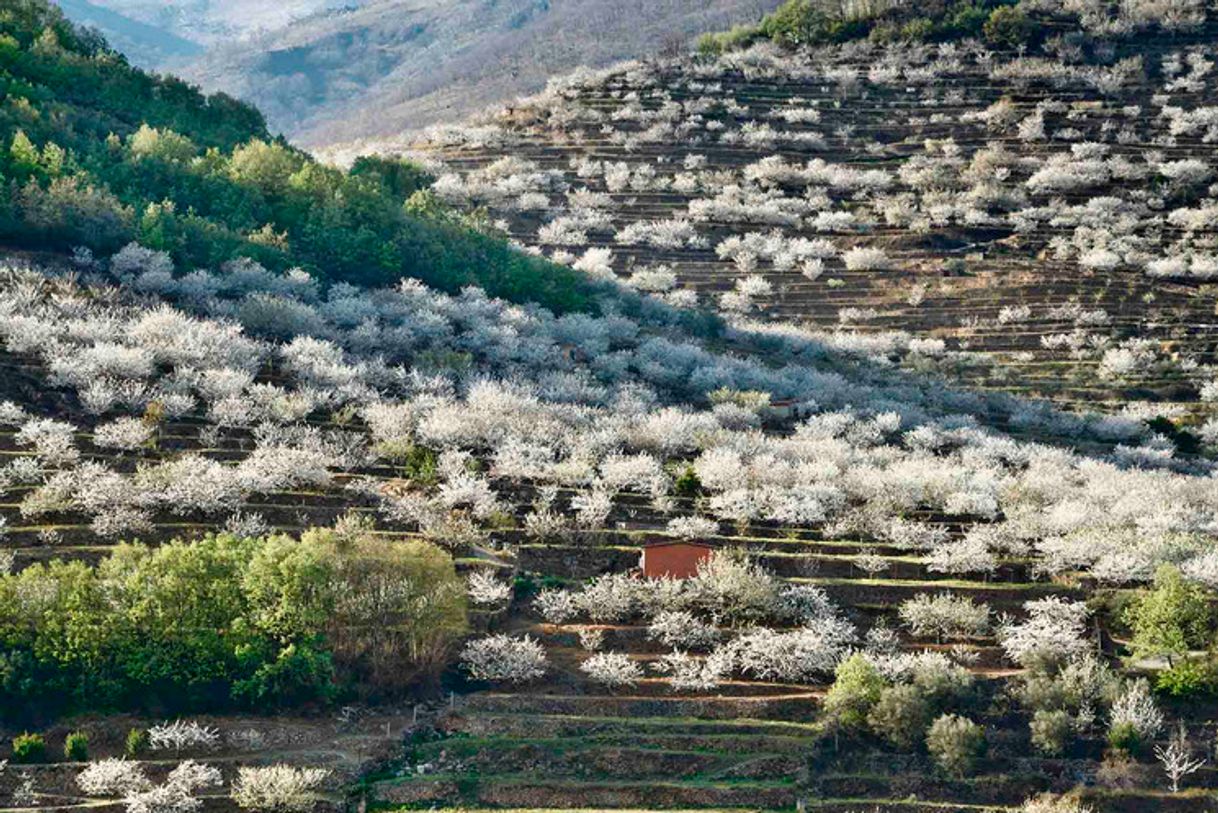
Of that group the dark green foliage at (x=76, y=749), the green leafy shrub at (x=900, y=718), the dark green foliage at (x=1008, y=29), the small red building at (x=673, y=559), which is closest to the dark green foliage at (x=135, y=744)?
the dark green foliage at (x=76, y=749)

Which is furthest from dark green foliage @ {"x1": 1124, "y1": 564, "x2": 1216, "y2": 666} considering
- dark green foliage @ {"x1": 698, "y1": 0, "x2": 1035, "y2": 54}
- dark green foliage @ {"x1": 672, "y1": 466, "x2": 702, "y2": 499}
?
dark green foliage @ {"x1": 698, "y1": 0, "x2": 1035, "y2": 54}

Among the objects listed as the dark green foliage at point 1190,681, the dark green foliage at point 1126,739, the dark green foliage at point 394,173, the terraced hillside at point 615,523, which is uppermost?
the dark green foliage at point 394,173

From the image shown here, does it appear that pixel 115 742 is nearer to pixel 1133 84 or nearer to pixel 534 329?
pixel 534 329

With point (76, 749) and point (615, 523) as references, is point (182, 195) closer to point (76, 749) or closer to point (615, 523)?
point (615, 523)

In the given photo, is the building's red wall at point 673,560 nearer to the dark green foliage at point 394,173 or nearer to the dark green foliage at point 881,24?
the dark green foliage at point 394,173

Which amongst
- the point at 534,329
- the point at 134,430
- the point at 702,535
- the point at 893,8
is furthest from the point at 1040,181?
the point at 134,430

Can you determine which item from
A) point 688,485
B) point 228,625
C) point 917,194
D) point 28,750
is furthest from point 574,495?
point 917,194
